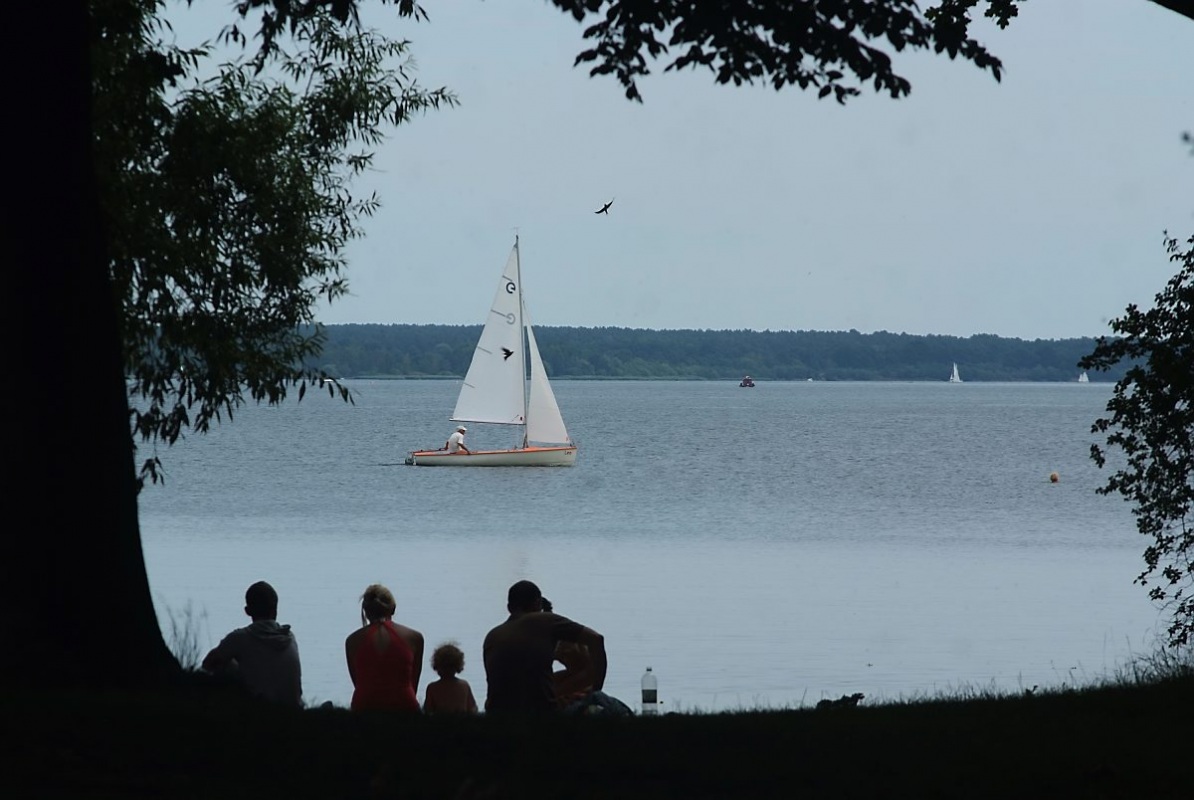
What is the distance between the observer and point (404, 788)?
611cm

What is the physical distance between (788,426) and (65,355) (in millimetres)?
118772

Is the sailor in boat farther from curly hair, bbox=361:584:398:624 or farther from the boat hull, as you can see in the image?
curly hair, bbox=361:584:398:624

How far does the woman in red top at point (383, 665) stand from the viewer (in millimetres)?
9797

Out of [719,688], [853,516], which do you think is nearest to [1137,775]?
[719,688]

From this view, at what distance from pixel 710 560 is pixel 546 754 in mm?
25891

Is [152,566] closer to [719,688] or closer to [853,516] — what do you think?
[719,688]

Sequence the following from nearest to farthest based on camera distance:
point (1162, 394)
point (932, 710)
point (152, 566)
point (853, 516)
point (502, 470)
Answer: point (932, 710) < point (1162, 394) < point (152, 566) < point (853, 516) < point (502, 470)

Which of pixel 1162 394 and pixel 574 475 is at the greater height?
pixel 1162 394

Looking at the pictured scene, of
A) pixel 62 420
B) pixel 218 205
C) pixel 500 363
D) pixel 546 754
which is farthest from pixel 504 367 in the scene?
pixel 546 754

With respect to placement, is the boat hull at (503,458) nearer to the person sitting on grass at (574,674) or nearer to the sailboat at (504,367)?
the sailboat at (504,367)

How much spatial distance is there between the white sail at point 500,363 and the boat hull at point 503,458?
3.13m

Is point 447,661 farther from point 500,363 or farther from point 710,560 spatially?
point 500,363

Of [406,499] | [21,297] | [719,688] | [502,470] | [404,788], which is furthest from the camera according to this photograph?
[502,470]

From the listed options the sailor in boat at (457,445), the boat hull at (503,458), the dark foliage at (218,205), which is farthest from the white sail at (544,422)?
the dark foliage at (218,205)
